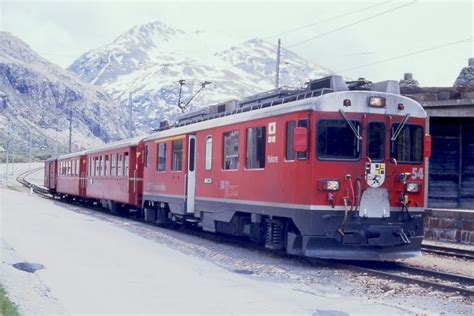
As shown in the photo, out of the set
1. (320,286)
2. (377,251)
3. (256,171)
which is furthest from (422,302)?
(256,171)

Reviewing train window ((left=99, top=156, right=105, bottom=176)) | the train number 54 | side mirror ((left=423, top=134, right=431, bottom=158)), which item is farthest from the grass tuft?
train window ((left=99, top=156, right=105, bottom=176))

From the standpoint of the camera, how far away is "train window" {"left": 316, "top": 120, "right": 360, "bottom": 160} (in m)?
12.7

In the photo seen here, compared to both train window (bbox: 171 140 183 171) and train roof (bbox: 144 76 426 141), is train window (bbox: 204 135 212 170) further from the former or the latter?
train window (bbox: 171 140 183 171)

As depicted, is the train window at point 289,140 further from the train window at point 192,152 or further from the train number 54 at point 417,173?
the train window at point 192,152

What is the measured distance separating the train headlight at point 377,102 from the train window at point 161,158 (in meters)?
9.08

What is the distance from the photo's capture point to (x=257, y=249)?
15.9 meters

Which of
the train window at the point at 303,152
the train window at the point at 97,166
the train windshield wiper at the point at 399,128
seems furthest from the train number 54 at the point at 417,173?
the train window at the point at 97,166

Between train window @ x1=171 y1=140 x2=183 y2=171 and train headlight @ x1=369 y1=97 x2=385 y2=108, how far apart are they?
7340 mm

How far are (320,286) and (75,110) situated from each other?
177079 millimetres

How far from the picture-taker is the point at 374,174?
506 inches

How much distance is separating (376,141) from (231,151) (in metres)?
3.92

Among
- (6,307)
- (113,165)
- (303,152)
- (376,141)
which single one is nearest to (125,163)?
(113,165)

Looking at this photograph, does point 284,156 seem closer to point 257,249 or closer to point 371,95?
point 371,95

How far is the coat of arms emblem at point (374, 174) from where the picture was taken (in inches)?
504
